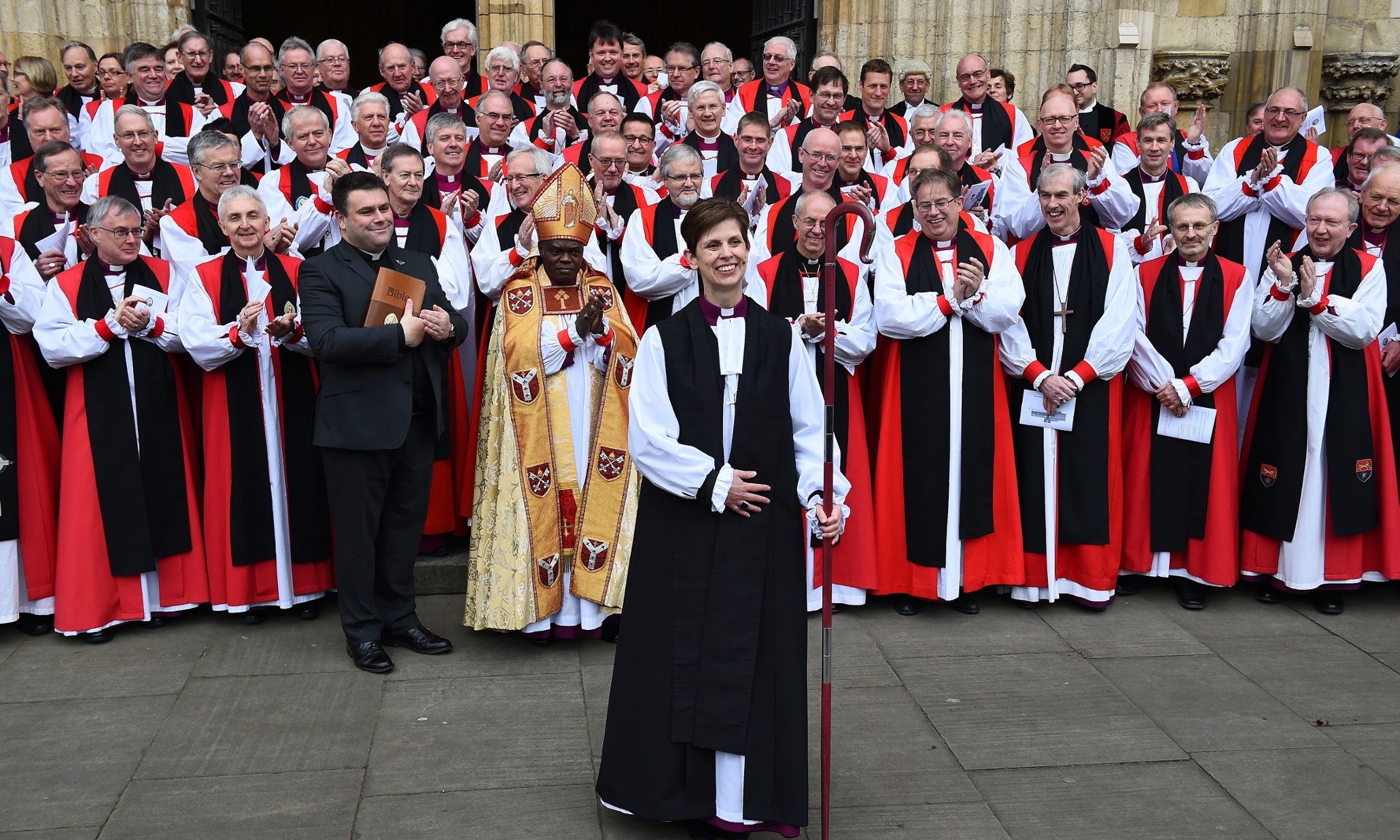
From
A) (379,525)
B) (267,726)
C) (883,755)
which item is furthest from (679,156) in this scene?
(267,726)

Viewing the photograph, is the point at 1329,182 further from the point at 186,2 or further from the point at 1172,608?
the point at 186,2

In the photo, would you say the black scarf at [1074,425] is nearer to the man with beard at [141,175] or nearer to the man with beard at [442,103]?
the man with beard at [442,103]

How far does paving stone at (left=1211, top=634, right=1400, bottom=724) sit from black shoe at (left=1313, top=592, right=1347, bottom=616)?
305mm

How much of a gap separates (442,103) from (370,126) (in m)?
1.30

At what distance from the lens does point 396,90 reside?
798cm

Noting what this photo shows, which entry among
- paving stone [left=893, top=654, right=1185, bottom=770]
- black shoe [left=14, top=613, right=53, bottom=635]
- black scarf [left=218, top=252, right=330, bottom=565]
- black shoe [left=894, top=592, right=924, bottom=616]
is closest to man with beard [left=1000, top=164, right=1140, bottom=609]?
black shoe [left=894, top=592, right=924, bottom=616]

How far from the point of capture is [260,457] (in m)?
5.11

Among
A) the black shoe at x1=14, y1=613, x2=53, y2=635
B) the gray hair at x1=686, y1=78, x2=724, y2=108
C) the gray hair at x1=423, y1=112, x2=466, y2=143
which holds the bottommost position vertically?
the black shoe at x1=14, y1=613, x2=53, y2=635

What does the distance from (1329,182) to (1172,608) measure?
278 centimetres

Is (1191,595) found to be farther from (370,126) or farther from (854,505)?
(370,126)

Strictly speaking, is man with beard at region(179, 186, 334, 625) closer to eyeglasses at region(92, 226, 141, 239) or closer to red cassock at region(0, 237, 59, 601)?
eyeglasses at region(92, 226, 141, 239)

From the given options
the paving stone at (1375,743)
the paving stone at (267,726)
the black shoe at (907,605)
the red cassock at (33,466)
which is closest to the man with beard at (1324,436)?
the paving stone at (1375,743)

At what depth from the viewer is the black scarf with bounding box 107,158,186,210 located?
5922 millimetres

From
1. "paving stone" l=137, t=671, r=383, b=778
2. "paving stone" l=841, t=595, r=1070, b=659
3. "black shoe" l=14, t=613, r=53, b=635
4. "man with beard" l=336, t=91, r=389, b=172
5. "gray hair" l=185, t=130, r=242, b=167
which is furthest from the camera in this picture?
"man with beard" l=336, t=91, r=389, b=172
